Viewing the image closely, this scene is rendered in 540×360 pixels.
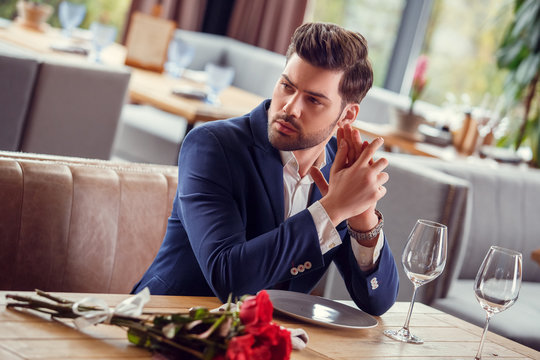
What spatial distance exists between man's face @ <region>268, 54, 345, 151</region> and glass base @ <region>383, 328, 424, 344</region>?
470mm

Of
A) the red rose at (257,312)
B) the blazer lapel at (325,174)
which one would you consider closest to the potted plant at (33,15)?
the blazer lapel at (325,174)

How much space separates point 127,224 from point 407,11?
5227 mm

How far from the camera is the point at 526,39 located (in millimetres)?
5078

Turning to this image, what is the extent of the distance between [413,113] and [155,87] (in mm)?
1453

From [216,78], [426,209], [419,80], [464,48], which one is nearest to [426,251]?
[426,209]

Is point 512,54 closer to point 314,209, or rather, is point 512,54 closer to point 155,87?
point 155,87

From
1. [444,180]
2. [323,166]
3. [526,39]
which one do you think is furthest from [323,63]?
[526,39]

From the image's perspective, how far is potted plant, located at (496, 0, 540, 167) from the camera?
501cm

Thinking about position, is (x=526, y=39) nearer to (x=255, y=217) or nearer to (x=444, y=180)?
(x=444, y=180)

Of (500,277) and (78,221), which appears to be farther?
(78,221)

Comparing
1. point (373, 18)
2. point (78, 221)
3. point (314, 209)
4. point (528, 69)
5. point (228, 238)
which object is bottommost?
point (78, 221)

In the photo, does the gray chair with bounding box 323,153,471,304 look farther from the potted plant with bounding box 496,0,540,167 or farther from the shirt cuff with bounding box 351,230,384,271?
the potted plant with bounding box 496,0,540,167

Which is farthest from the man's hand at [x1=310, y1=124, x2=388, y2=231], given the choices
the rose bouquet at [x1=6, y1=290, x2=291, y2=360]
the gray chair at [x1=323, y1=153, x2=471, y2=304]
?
the gray chair at [x1=323, y1=153, x2=471, y2=304]

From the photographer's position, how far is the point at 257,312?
1104mm
